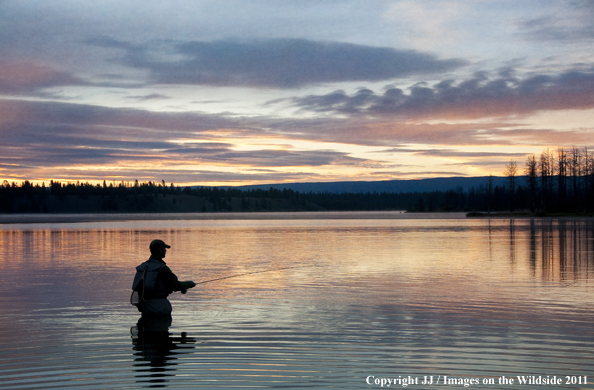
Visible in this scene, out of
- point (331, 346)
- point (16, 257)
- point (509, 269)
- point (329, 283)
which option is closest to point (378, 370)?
point (331, 346)

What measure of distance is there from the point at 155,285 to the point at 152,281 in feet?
0.45

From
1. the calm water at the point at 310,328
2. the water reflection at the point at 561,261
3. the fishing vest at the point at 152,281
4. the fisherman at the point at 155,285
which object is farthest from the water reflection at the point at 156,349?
the water reflection at the point at 561,261

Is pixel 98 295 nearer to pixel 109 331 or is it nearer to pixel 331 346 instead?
pixel 109 331

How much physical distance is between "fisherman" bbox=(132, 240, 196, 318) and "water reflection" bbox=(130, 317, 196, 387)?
0.75ft

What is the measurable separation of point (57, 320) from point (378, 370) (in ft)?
26.8

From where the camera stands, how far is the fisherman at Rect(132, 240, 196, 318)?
1252 cm

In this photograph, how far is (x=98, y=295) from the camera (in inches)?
661

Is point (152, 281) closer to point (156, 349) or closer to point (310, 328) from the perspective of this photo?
point (156, 349)

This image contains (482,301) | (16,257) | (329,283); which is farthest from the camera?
(16,257)

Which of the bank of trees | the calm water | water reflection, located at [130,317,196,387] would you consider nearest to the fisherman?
water reflection, located at [130,317,196,387]

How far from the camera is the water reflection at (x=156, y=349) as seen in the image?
337 inches

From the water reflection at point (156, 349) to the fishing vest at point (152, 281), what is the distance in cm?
60

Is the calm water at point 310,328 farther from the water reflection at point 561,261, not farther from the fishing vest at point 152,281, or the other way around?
the fishing vest at point 152,281

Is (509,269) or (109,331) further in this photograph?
(509,269)
